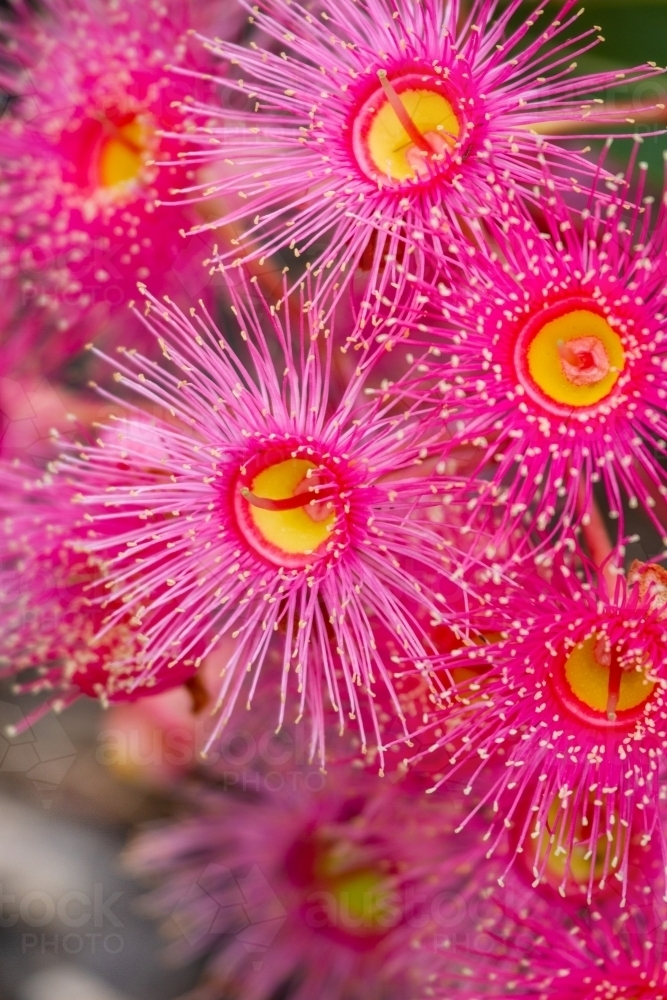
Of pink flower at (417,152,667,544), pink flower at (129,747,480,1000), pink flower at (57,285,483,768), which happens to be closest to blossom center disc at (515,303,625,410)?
pink flower at (417,152,667,544)

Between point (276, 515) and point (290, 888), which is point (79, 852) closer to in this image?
point (290, 888)

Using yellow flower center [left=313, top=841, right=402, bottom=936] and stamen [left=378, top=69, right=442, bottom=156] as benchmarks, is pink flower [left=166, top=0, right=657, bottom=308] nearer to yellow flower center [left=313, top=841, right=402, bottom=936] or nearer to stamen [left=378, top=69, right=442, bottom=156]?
stamen [left=378, top=69, right=442, bottom=156]

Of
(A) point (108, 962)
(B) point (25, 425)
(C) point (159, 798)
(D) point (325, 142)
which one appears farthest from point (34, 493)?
(A) point (108, 962)

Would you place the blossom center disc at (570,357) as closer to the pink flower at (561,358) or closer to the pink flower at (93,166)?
the pink flower at (561,358)

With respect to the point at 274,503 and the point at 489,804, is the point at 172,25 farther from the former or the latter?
the point at 489,804

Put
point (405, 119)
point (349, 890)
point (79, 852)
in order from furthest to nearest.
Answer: point (79, 852), point (349, 890), point (405, 119)

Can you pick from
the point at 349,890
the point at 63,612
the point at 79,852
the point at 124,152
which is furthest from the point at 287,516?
the point at 79,852

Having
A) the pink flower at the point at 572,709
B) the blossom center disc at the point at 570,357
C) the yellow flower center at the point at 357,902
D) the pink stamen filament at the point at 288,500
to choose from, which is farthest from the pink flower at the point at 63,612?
the yellow flower center at the point at 357,902
